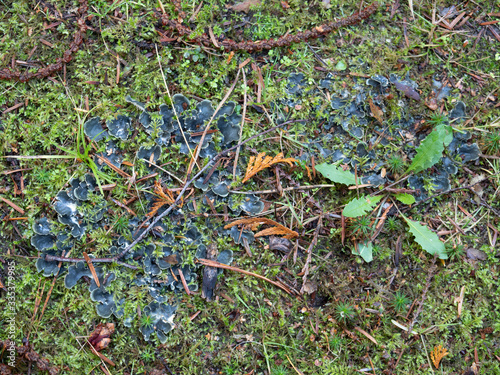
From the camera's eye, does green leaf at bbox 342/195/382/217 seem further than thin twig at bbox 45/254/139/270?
Yes

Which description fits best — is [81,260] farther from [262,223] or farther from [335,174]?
[335,174]

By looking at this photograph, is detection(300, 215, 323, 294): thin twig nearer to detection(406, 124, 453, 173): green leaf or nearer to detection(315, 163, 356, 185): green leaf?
detection(315, 163, 356, 185): green leaf

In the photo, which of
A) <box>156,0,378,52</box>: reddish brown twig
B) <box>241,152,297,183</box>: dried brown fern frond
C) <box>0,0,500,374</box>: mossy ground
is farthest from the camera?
<box>156,0,378,52</box>: reddish brown twig

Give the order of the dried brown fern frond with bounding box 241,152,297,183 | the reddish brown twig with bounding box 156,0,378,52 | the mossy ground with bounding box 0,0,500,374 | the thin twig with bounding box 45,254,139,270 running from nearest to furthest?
the thin twig with bounding box 45,254,139,270 < the mossy ground with bounding box 0,0,500,374 < the dried brown fern frond with bounding box 241,152,297,183 < the reddish brown twig with bounding box 156,0,378,52

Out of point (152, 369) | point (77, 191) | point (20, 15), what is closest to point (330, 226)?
point (152, 369)

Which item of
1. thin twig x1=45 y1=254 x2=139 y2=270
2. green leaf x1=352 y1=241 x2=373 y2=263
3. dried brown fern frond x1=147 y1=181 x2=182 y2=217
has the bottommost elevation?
green leaf x1=352 y1=241 x2=373 y2=263

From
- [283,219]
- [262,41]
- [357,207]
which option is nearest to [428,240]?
[357,207]

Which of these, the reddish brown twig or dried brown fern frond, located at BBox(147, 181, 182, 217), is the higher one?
the reddish brown twig

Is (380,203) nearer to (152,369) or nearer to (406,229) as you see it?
(406,229)

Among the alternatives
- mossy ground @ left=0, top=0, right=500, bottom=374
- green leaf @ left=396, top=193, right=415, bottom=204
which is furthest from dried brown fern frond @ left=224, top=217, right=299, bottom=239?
green leaf @ left=396, top=193, right=415, bottom=204
